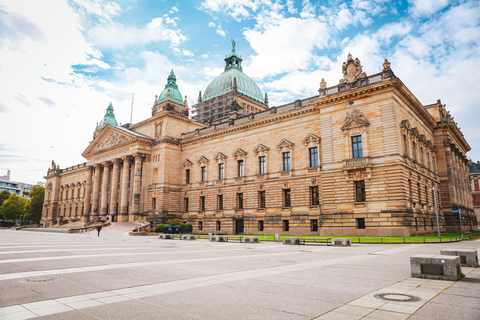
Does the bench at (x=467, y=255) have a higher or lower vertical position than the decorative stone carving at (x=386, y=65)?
lower

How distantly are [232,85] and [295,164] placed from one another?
3516 cm

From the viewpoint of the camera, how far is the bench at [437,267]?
9906 mm

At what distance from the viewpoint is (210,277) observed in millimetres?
10492

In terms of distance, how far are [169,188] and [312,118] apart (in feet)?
92.2

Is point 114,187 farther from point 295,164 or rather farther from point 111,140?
point 295,164

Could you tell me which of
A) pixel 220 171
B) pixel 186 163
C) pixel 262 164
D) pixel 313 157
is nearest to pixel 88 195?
pixel 186 163

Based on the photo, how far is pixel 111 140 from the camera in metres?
67.2

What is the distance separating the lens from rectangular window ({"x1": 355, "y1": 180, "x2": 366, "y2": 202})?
3656 cm

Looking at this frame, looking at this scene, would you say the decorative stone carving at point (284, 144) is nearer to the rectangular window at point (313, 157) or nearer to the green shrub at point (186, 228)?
the rectangular window at point (313, 157)

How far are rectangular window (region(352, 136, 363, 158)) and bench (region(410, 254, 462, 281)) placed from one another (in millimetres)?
28168

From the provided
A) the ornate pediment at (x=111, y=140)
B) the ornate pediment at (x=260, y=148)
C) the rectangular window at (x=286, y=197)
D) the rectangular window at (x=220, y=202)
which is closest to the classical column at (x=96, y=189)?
the ornate pediment at (x=111, y=140)

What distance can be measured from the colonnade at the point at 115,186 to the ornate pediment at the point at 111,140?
319 centimetres

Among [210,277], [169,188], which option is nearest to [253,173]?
[169,188]

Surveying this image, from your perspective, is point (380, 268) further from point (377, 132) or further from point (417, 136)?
point (417, 136)
